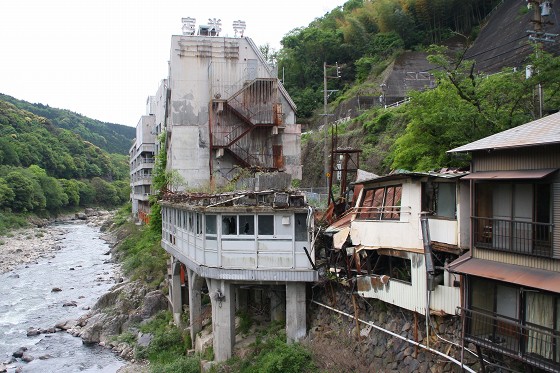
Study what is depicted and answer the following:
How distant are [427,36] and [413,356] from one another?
48003 mm

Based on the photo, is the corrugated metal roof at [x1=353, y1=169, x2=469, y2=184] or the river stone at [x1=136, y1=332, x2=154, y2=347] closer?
the corrugated metal roof at [x1=353, y1=169, x2=469, y2=184]

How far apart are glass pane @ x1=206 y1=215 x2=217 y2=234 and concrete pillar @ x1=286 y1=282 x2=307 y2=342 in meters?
3.34

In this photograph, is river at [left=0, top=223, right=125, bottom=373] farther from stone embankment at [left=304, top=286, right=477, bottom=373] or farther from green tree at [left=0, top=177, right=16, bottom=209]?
green tree at [left=0, top=177, right=16, bottom=209]

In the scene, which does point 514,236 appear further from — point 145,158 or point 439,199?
point 145,158

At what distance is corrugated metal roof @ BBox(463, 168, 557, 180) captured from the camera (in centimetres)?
924

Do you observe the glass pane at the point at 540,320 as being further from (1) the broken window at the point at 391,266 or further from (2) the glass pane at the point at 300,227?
(2) the glass pane at the point at 300,227

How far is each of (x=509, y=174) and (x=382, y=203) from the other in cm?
525

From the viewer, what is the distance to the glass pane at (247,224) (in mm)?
17109

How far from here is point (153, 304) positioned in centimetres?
2791

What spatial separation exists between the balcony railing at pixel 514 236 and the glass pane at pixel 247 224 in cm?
820

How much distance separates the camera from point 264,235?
17016 mm

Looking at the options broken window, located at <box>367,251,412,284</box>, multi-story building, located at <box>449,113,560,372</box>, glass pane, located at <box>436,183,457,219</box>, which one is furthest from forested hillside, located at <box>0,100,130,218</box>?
multi-story building, located at <box>449,113,560,372</box>

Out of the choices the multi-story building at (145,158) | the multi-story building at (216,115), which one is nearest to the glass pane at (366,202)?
the multi-story building at (216,115)

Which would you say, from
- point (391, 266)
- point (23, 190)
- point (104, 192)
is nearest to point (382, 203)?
point (391, 266)
